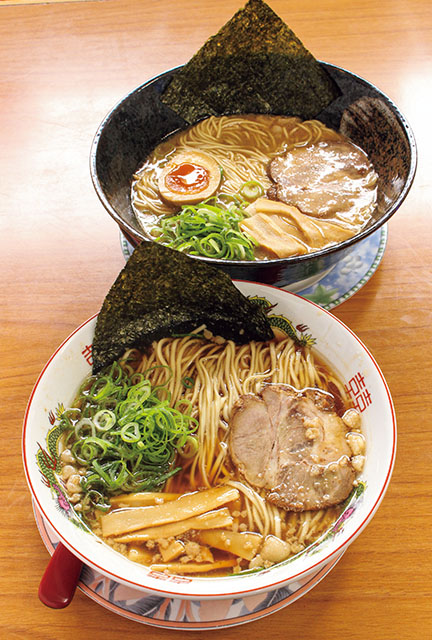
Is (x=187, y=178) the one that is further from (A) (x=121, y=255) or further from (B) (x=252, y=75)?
(B) (x=252, y=75)

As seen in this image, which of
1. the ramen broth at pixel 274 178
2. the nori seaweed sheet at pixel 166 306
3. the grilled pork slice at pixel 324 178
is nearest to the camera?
the nori seaweed sheet at pixel 166 306

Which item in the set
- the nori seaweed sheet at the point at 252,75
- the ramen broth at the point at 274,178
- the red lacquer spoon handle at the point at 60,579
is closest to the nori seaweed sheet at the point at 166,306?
the ramen broth at the point at 274,178

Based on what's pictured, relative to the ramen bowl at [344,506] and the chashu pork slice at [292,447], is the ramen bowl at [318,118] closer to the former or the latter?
the ramen bowl at [344,506]

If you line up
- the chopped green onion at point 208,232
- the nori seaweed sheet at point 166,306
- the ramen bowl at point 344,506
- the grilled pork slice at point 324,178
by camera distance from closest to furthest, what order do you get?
the ramen bowl at point 344,506 → the nori seaweed sheet at point 166,306 → the chopped green onion at point 208,232 → the grilled pork slice at point 324,178

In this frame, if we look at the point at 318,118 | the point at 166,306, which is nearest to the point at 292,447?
the point at 166,306

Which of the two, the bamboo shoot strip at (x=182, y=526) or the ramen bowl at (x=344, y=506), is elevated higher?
the ramen bowl at (x=344, y=506)

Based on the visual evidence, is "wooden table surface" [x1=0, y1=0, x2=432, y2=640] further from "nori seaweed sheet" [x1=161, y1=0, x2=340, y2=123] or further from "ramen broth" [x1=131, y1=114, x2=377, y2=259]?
"nori seaweed sheet" [x1=161, y1=0, x2=340, y2=123]

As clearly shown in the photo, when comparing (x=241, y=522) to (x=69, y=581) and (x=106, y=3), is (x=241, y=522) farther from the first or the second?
(x=106, y=3)
